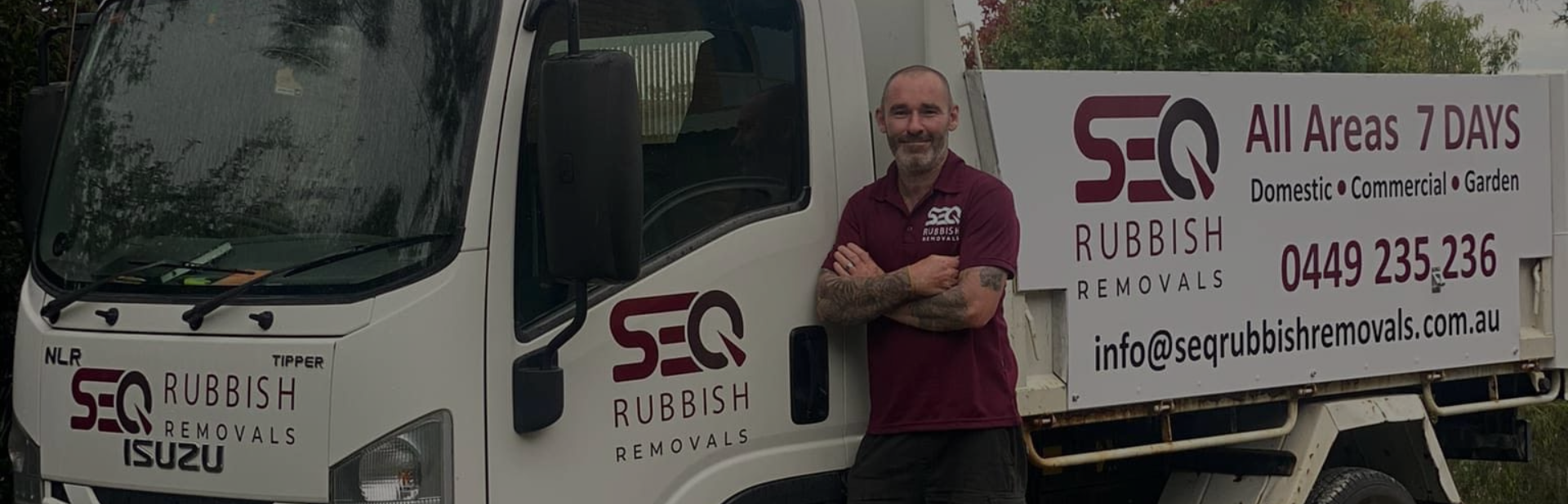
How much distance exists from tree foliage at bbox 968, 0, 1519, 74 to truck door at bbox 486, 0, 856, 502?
8523 millimetres

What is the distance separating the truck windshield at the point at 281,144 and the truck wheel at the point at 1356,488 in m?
3.14

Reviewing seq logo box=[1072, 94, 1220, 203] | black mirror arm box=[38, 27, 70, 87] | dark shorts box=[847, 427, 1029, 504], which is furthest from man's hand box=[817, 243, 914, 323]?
black mirror arm box=[38, 27, 70, 87]

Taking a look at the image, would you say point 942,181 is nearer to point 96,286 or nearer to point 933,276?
point 933,276

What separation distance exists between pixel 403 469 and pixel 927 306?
1404 millimetres

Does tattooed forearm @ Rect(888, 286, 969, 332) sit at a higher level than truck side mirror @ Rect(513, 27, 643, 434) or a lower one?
lower

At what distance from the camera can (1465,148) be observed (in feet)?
19.4

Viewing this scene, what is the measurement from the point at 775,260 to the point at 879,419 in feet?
1.69

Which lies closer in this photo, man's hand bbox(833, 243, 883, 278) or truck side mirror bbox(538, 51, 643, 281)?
truck side mirror bbox(538, 51, 643, 281)

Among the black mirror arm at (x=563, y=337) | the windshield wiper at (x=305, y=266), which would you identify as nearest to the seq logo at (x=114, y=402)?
the windshield wiper at (x=305, y=266)

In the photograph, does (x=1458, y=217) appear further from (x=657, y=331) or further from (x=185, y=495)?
(x=185, y=495)

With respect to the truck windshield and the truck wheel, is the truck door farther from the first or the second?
the truck wheel

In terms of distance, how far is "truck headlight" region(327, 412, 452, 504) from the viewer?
13.1ft

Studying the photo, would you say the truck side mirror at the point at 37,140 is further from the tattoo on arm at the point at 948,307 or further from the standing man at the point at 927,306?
the tattoo on arm at the point at 948,307

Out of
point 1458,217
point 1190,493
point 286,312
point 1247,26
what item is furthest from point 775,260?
point 1247,26
